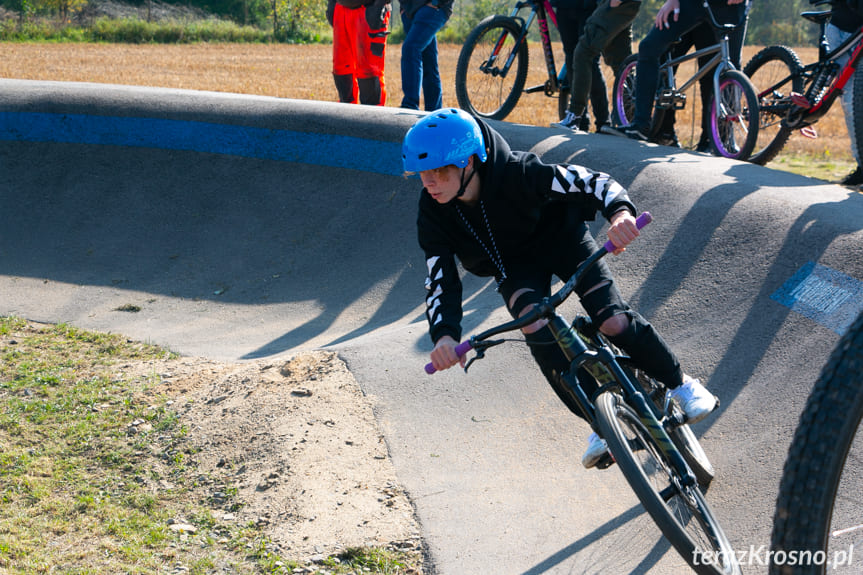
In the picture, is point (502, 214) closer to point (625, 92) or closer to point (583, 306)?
point (583, 306)

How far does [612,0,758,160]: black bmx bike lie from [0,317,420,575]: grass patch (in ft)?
15.3

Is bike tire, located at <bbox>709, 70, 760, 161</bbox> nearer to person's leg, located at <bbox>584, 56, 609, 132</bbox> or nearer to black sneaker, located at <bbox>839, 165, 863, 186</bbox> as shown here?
black sneaker, located at <bbox>839, 165, 863, 186</bbox>

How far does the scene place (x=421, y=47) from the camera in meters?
8.53

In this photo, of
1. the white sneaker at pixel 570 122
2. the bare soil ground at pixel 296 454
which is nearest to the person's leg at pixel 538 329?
the bare soil ground at pixel 296 454

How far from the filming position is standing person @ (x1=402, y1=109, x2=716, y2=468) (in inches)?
122

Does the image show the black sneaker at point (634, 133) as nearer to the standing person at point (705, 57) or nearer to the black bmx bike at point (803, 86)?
the standing person at point (705, 57)

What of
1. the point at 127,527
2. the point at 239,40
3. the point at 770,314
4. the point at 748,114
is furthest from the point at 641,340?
the point at 239,40

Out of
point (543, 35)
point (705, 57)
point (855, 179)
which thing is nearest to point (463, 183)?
point (855, 179)

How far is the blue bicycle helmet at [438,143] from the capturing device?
2988mm

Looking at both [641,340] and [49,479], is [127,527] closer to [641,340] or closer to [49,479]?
[49,479]

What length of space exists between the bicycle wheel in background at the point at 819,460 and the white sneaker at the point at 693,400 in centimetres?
131

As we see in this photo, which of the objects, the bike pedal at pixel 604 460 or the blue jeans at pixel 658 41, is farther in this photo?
the blue jeans at pixel 658 41

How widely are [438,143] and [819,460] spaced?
5.70 feet

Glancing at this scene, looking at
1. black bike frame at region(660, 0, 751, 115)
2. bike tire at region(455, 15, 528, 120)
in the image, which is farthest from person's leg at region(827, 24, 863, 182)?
bike tire at region(455, 15, 528, 120)
